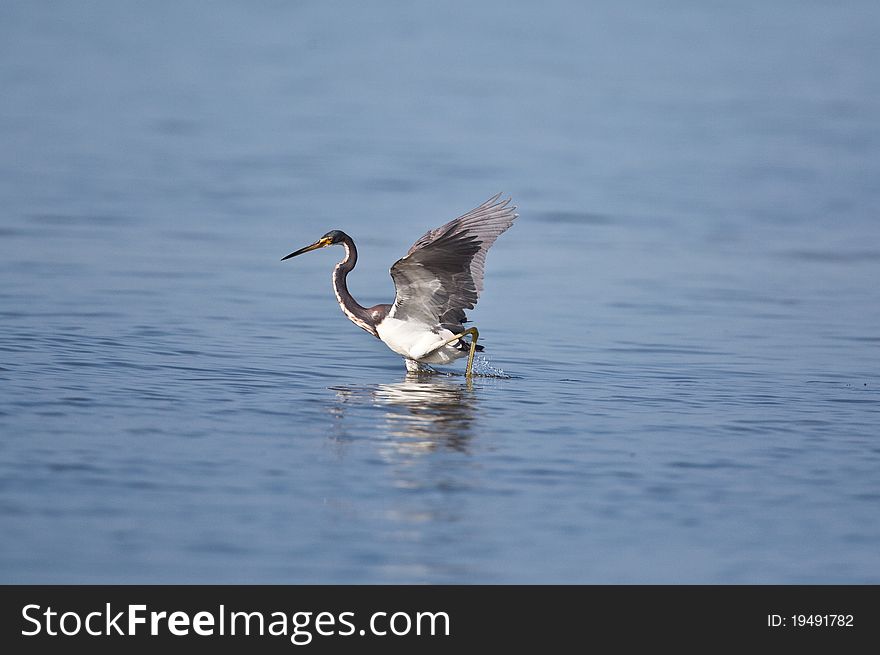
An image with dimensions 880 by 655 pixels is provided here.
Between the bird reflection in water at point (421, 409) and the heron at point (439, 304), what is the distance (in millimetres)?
232

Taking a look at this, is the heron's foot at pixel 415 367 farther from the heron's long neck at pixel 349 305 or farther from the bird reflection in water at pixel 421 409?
the heron's long neck at pixel 349 305

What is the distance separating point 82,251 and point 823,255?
26.5 feet

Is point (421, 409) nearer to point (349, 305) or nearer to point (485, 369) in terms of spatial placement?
point (485, 369)

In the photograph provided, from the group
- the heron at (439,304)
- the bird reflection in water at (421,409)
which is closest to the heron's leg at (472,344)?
the heron at (439,304)

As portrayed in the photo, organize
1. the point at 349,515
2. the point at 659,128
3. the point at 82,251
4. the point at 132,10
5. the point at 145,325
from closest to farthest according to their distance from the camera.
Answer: the point at 349,515
the point at 145,325
the point at 82,251
the point at 659,128
the point at 132,10

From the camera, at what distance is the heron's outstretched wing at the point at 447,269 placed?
1002 centimetres

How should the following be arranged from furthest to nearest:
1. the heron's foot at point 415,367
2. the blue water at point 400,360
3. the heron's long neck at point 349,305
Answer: the heron's foot at point 415,367, the heron's long neck at point 349,305, the blue water at point 400,360

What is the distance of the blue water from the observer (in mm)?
6391

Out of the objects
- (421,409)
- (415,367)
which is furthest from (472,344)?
(421,409)

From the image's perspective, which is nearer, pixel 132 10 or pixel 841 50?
pixel 841 50

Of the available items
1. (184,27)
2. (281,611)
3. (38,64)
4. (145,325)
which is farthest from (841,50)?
(281,611)

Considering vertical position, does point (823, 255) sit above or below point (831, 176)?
below

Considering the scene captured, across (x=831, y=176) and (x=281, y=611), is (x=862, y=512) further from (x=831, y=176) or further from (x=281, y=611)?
(x=831, y=176)

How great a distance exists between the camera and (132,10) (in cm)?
3509
